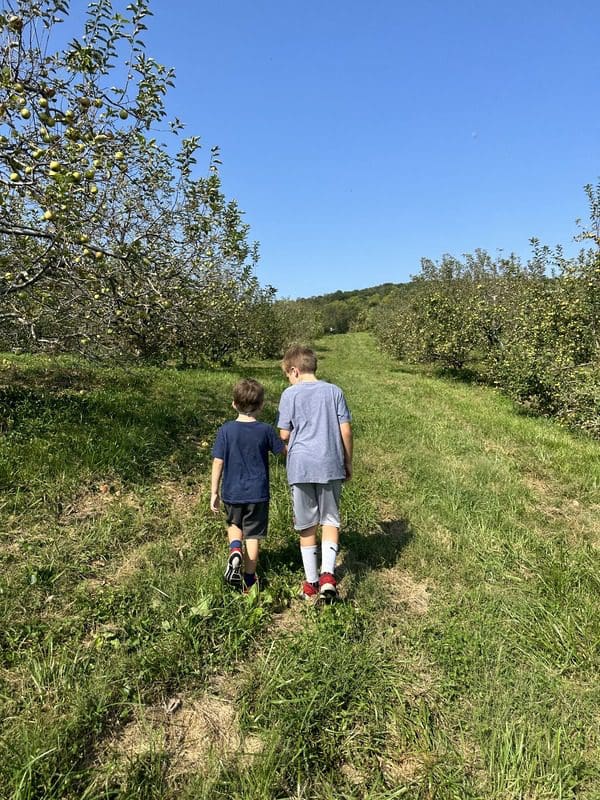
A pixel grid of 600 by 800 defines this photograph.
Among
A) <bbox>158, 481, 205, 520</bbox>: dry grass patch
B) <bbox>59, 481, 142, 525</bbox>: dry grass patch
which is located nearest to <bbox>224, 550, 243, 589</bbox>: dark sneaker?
<bbox>158, 481, 205, 520</bbox>: dry grass patch

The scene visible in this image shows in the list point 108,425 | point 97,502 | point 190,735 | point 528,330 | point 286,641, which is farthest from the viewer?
point 528,330

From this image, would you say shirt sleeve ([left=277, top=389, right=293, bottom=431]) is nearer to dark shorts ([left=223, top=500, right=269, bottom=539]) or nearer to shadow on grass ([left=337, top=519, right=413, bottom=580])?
dark shorts ([left=223, top=500, right=269, bottom=539])

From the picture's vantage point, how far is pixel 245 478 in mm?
3613

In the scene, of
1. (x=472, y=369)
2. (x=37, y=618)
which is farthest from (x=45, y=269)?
(x=472, y=369)

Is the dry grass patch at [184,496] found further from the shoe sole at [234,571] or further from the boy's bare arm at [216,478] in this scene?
the shoe sole at [234,571]

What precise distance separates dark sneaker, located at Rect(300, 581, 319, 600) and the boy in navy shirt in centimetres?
42

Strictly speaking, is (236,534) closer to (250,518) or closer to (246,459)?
(250,518)

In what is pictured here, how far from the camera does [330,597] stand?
3395 millimetres

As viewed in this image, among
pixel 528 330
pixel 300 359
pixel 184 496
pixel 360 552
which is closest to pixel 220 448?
pixel 300 359

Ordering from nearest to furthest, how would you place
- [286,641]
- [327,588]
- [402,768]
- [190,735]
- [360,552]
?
[402,768] → [190,735] → [286,641] → [327,588] → [360,552]

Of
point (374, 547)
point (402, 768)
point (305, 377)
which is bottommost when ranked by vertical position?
point (402, 768)

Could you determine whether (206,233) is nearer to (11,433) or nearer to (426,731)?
(11,433)

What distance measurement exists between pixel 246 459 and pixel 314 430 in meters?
0.61

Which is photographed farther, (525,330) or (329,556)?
(525,330)
